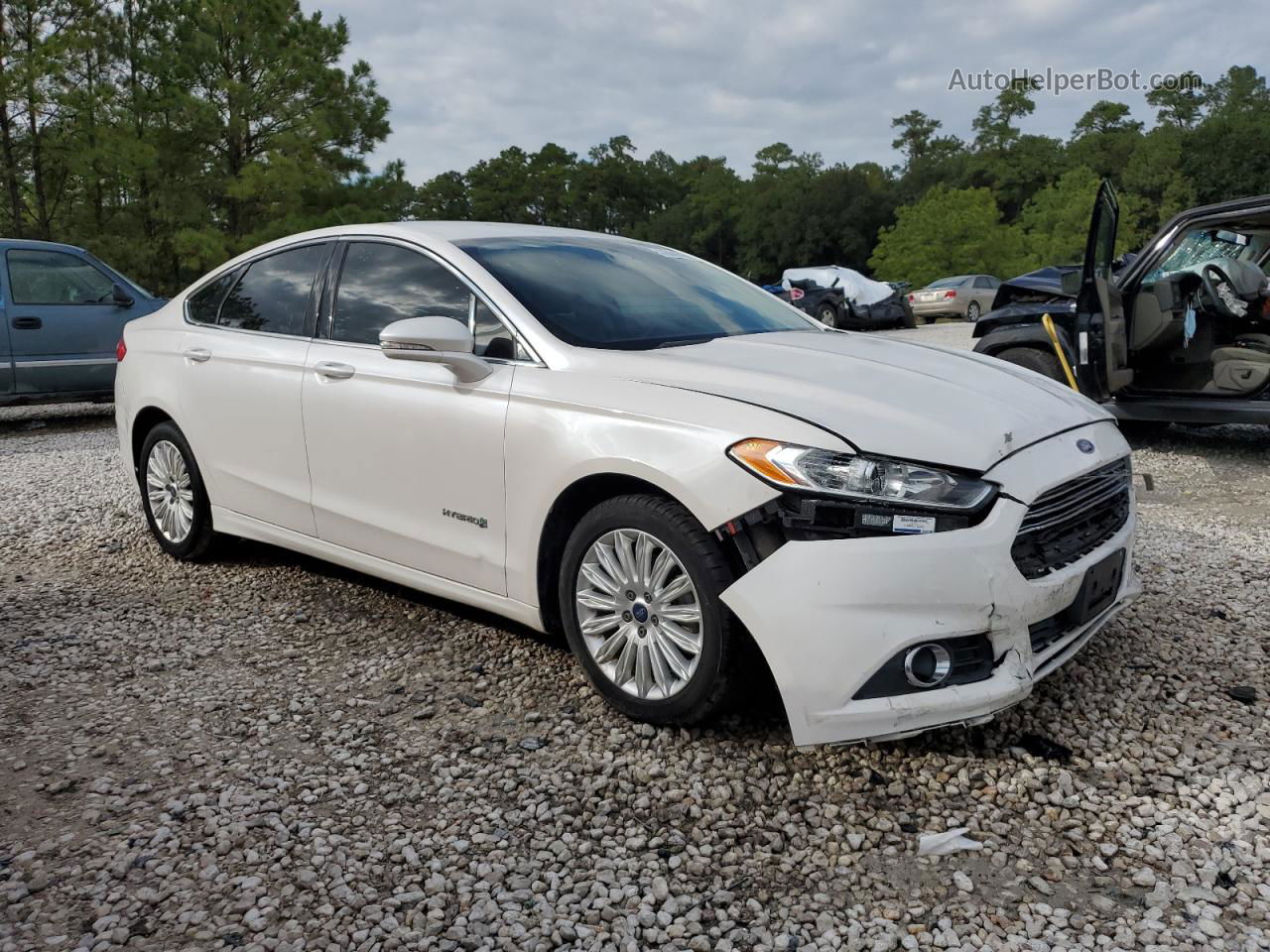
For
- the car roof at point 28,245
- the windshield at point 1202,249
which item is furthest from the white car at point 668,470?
the car roof at point 28,245

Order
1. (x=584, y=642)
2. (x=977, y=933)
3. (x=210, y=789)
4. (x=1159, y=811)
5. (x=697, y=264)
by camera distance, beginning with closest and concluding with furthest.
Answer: (x=977, y=933) < (x=1159, y=811) < (x=210, y=789) < (x=584, y=642) < (x=697, y=264)

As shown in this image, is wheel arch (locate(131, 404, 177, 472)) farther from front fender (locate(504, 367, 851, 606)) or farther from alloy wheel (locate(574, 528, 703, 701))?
alloy wheel (locate(574, 528, 703, 701))

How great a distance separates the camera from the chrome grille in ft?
9.23

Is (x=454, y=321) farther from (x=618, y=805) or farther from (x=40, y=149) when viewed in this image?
(x=40, y=149)

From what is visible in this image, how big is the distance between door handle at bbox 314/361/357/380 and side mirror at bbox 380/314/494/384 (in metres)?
0.46

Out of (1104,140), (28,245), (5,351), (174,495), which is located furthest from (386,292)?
(1104,140)

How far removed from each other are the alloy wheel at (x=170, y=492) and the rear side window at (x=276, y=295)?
2.47 feet

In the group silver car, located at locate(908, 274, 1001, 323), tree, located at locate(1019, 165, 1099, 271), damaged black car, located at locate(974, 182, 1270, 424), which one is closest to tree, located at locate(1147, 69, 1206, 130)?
tree, located at locate(1019, 165, 1099, 271)

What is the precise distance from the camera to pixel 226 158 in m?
24.2

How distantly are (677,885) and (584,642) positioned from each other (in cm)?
97

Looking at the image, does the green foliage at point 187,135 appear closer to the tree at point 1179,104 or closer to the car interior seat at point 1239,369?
the car interior seat at point 1239,369

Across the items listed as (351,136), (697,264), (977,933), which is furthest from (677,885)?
(351,136)

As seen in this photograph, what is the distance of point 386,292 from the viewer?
3998 millimetres

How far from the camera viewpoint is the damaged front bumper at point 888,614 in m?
2.65
